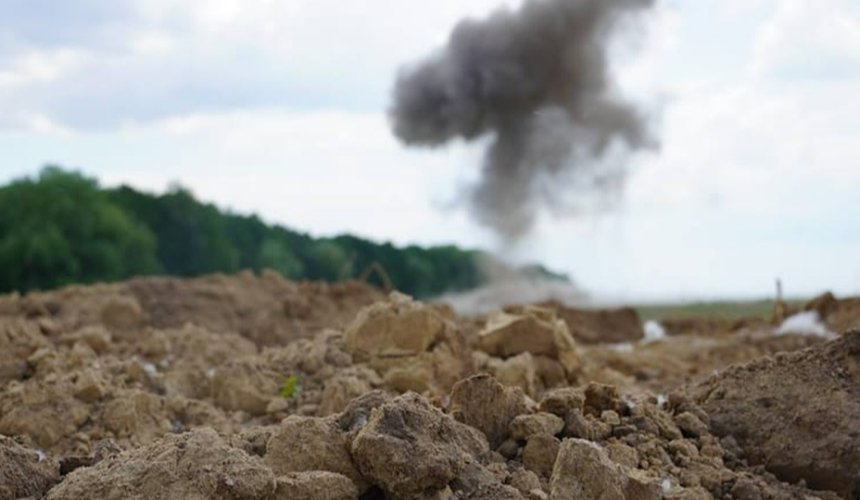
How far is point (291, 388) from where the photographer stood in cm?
808

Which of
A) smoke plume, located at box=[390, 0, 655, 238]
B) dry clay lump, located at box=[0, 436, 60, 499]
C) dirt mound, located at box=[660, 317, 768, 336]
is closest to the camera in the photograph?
dry clay lump, located at box=[0, 436, 60, 499]

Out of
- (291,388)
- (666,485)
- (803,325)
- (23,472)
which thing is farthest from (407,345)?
(803,325)

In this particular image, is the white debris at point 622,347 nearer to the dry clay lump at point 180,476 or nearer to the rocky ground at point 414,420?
the rocky ground at point 414,420

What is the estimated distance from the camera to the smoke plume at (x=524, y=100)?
14008mm

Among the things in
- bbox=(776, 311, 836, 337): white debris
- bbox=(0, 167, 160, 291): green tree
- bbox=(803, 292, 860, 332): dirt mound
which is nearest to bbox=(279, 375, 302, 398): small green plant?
bbox=(803, 292, 860, 332): dirt mound

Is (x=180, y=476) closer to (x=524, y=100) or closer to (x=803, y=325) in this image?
(x=524, y=100)

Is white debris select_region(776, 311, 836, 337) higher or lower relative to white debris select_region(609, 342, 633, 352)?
higher

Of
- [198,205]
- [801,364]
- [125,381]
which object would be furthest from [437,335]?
[198,205]

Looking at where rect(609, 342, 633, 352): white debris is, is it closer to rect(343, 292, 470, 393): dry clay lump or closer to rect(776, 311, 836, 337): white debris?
rect(776, 311, 836, 337): white debris

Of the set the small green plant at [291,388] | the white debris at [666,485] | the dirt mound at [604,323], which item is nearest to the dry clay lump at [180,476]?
the white debris at [666,485]

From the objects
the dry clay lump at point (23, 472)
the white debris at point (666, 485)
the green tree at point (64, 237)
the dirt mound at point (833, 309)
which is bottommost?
the dirt mound at point (833, 309)

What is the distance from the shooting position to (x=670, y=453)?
16.2 ft

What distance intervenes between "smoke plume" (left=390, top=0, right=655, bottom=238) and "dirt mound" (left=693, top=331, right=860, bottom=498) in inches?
338

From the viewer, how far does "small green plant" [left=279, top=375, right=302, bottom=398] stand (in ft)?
26.4
